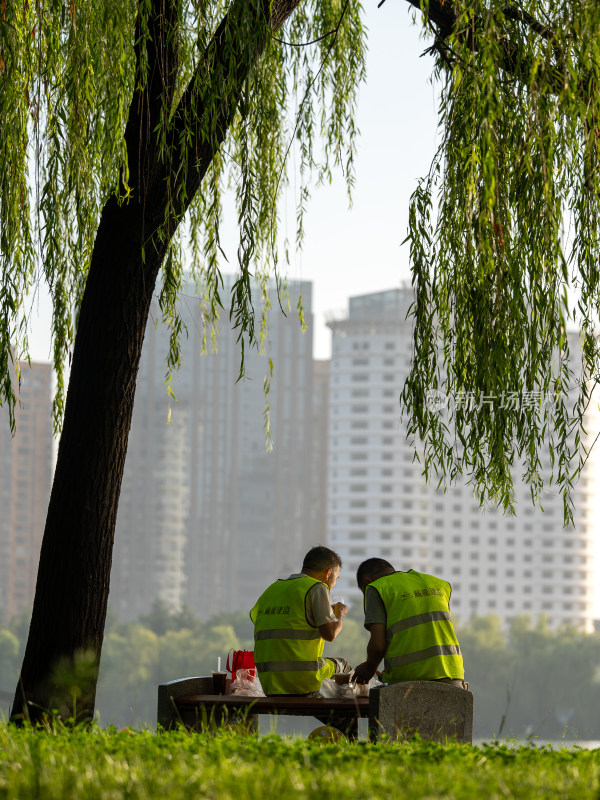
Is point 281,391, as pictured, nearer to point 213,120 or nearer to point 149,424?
point 149,424

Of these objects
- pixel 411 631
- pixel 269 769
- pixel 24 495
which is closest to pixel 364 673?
pixel 411 631

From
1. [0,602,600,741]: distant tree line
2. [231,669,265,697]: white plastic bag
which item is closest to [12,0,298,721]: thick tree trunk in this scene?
[231,669,265,697]: white plastic bag

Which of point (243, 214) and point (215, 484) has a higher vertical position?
point (243, 214)

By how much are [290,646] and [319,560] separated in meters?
0.43

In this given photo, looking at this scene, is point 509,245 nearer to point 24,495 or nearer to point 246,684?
point 246,684

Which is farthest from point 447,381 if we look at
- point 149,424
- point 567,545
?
point 567,545

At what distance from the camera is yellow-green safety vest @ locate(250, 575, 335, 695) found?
209 inches

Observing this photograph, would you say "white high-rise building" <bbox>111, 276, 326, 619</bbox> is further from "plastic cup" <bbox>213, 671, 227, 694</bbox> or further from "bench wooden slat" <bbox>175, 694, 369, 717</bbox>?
"bench wooden slat" <bbox>175, 694, 369, 717</bbox>

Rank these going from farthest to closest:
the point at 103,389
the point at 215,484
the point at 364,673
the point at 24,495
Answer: the point at 215,484 → the point at 24,495 → the point at 364,673 → the point at 103,389

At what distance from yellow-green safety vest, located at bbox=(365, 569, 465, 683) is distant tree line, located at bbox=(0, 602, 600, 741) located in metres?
69.9

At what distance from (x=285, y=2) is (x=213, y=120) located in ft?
3.15

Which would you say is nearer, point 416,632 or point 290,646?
point 416,632

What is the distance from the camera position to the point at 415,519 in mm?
109125

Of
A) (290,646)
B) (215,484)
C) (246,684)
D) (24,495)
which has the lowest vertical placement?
(24,495)
